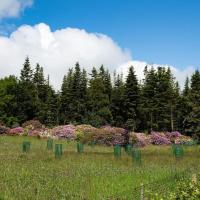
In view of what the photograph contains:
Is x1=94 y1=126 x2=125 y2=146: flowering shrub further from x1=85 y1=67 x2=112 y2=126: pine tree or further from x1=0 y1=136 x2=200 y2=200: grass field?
x1=85 y1=67 x2=112 y2=126: pine tree

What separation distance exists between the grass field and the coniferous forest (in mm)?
45235

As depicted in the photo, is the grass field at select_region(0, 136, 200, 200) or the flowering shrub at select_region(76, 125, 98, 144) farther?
the flowering shrub at select_region(76, 125, 98, 144)

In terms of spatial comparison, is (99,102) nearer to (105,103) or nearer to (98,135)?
(105,103)

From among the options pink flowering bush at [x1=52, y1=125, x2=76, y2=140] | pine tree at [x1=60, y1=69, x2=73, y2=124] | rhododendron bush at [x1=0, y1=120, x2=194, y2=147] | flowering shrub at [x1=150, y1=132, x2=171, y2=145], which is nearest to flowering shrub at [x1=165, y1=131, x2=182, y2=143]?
rhododendron bush at [x1=0, y1=120, x2=194, y2=147]

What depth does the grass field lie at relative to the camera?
16.9 meters

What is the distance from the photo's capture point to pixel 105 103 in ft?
284

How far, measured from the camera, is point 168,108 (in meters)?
81.8

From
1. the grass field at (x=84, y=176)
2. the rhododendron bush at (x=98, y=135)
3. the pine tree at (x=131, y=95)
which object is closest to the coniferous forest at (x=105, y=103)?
the pine tree at (x=131, y=95)

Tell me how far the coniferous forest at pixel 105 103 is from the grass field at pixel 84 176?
45235 millimetres

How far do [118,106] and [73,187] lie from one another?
2535 inches

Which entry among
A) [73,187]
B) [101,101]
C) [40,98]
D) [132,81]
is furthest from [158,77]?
[73,187]

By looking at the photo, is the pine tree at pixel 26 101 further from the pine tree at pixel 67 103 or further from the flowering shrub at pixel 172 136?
the flowering shrub at pixel 172 136

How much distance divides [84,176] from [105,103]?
2563 inches

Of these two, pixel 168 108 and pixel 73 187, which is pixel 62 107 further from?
pixel 73 187
